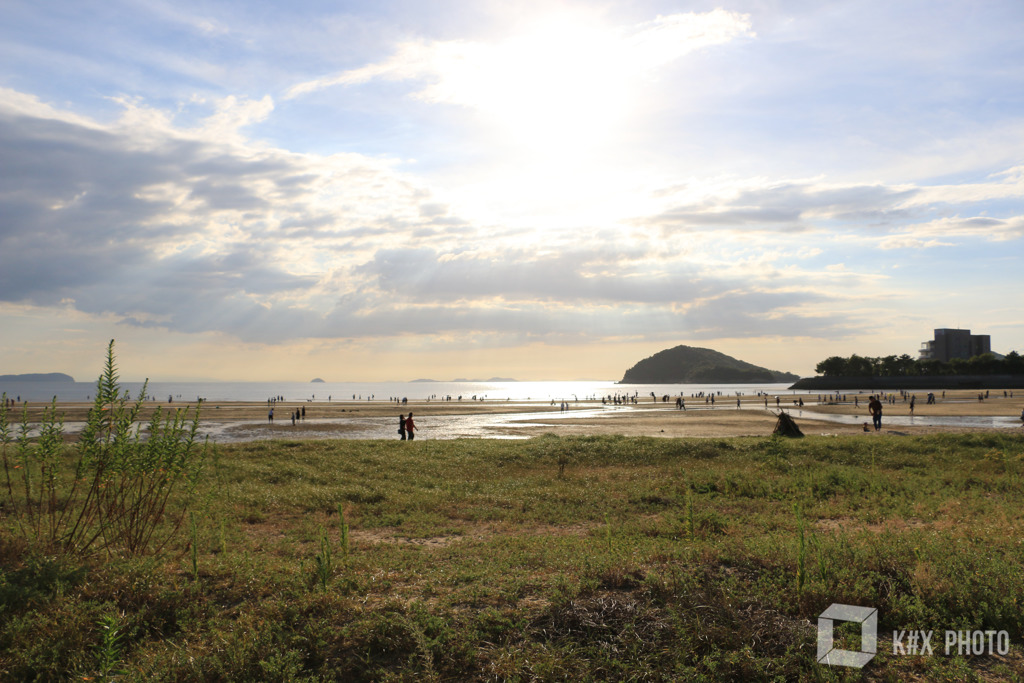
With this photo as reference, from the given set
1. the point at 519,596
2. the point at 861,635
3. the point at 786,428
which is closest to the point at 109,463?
the point at 519,596

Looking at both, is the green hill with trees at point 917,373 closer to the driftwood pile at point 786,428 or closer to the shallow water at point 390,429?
the shallow water at point 390,429

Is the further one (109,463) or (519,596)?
(109,463)

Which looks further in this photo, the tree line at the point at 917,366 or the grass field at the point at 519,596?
the tree line at the point at 917,366

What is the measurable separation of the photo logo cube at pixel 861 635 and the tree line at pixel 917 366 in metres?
200

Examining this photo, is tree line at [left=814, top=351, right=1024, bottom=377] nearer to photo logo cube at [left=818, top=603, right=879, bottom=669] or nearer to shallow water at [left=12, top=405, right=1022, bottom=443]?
shallow water at [left=12, top=405, right=1022, bottom=443]

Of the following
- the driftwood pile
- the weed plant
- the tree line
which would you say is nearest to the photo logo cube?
the weed plant

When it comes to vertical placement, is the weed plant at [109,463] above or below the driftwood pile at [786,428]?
above

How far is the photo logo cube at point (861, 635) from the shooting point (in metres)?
6.07

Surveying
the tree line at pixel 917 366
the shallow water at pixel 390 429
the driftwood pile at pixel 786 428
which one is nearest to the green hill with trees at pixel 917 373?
the tree line at pixel 917 366

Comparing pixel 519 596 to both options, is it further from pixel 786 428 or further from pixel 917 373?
pixel 917 373

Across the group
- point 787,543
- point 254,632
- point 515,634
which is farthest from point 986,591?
point 254,632

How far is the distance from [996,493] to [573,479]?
39.2ft

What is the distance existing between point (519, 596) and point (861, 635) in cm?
412

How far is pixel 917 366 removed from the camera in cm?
18138
